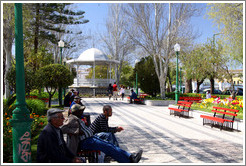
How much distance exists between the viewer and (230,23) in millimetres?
16281

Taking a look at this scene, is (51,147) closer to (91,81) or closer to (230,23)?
(230,23)

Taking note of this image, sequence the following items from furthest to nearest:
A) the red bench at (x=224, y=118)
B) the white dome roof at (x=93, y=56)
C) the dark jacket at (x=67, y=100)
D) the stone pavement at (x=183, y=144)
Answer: the white dome roof at (x=93, y=56)
the dark jacket at (x=67, y=100)
the red bench at (x=224, y=118)
the stone pavement at (x=183, y=144)

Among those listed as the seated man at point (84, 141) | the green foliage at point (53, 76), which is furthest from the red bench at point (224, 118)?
the green foliage at point (53, 76)

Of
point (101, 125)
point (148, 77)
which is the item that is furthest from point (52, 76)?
point (148, 77)

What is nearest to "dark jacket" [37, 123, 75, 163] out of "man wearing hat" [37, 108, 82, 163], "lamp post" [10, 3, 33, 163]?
"man wearing hat" [37, 108, 82, 163]

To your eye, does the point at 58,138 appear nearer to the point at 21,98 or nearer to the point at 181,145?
the point at 21,98

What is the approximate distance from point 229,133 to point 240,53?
34.0 feet

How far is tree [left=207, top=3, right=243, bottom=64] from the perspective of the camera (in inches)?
626

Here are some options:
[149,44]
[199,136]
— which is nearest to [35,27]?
[149,44]

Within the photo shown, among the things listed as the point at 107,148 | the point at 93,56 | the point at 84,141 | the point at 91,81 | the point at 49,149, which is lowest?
the point at 107,148

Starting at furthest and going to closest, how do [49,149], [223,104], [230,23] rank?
[230,23]
[223,104]
[49,149]

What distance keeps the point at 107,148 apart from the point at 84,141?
0.43 meters

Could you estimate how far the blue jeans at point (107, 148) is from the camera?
4031 millimetres

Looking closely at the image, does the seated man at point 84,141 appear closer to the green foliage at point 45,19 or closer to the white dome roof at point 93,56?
the green foliage at point 45,19
